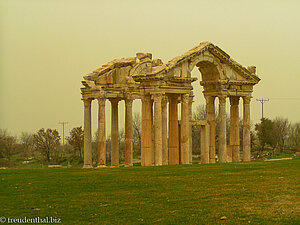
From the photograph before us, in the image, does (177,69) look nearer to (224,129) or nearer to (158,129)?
(158,129)

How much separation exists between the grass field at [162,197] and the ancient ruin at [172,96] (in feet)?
31.7

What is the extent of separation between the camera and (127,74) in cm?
4869

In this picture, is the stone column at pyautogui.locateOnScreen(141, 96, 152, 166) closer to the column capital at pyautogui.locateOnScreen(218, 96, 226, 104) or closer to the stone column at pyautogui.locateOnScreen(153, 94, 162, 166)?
the stone column at pyautogui.locateOnScreen(153, 94, 162, 166)

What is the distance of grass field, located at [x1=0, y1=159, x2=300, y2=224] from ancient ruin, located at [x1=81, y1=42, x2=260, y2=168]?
31.7 feet

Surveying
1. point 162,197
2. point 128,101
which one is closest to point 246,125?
point 128,101

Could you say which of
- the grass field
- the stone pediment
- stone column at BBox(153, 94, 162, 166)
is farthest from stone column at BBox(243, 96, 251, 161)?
the grass field

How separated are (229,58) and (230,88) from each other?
244 centimetres

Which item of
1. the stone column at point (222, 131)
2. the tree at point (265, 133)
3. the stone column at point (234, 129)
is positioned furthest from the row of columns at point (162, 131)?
the tree at point (265, 133)

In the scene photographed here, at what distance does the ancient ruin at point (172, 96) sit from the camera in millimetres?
40281

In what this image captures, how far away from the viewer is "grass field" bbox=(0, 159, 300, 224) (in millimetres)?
19250

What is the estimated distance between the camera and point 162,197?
2294cm

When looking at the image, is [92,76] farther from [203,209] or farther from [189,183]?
[203,209]

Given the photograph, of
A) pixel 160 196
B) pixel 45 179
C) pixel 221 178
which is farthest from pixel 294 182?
pixel 45 179

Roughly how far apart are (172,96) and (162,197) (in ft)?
64.1
